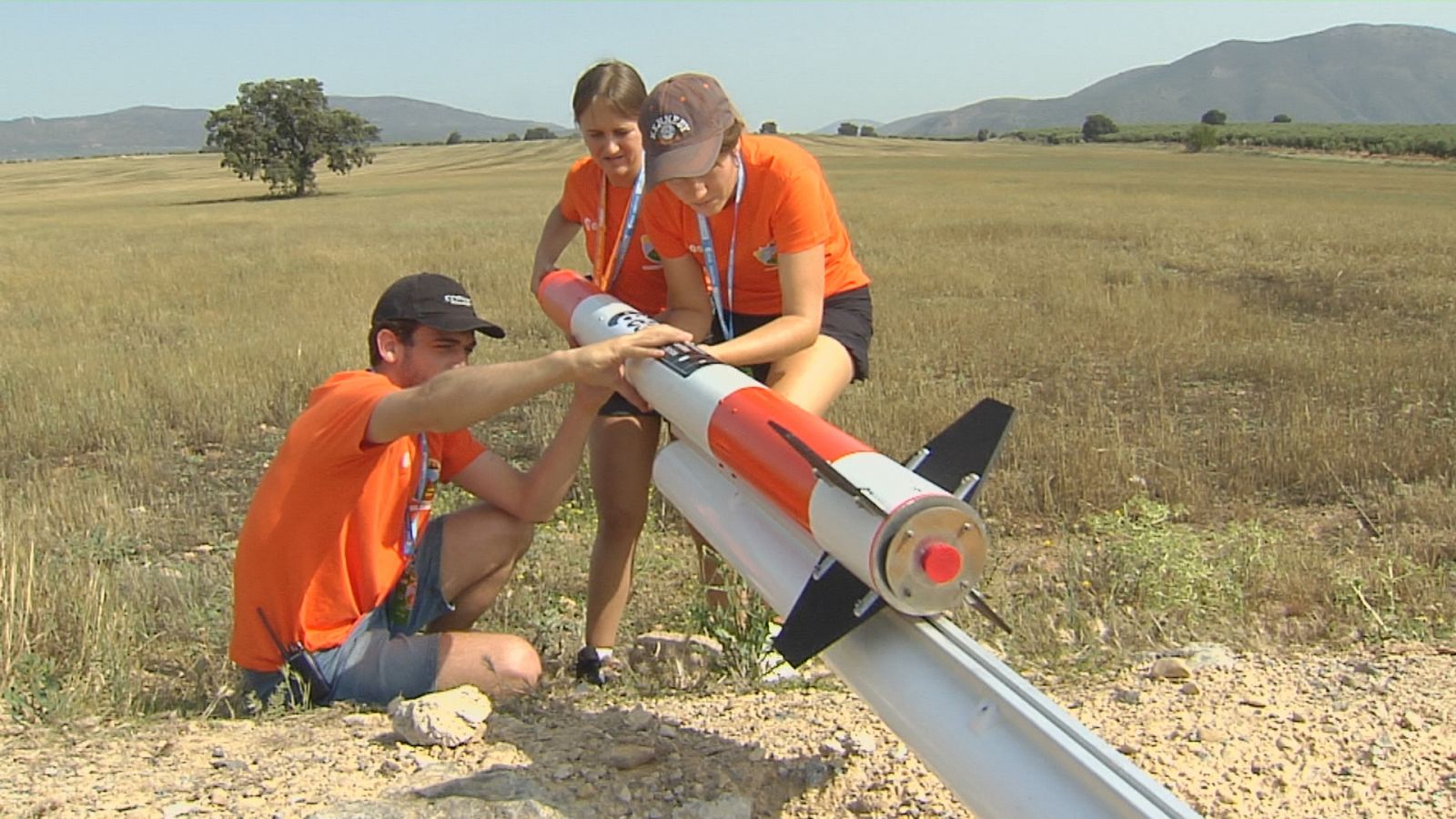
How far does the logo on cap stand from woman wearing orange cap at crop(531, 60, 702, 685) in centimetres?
54

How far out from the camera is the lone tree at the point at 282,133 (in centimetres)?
5347

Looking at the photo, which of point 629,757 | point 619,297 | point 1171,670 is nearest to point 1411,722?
point 1171,670

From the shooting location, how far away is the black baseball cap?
3.75 m

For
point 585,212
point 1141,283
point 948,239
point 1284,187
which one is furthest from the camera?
point 1284,187

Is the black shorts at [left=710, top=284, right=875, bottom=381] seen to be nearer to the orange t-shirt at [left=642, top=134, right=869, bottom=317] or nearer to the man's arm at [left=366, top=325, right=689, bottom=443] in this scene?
the orange t-shirt at [left=642, top=134, right=869, bottom=317]

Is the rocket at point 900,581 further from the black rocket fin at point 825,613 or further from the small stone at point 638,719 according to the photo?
the small stone at point 638,719

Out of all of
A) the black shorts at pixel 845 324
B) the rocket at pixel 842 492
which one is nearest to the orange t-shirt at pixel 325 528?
the rocket at pixel 842 492

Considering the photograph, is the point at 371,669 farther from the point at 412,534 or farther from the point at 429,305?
the point at 429,305

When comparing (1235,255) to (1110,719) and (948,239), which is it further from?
(1110,719)

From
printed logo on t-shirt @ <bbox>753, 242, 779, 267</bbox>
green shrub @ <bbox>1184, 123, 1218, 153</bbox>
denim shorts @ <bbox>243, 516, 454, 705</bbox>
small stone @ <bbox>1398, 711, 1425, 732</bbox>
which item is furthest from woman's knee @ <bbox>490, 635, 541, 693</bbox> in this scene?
green shrub @ <bbox>1184, 123, 1218, 153</bbox>

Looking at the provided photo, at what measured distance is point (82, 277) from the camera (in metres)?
17.0

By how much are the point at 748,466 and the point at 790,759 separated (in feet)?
2.84

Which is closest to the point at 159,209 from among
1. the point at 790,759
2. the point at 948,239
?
the point at 948,239

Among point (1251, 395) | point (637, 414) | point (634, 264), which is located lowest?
point (1251, 395)
